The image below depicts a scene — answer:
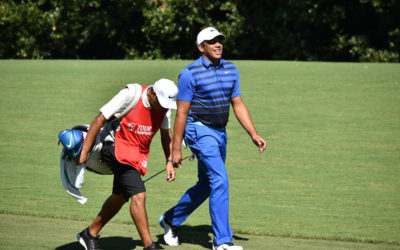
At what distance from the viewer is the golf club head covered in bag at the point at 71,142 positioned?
605 cm

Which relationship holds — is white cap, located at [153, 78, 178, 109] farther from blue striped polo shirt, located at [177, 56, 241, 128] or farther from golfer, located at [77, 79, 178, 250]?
blue striped polo shirt, located at [177, 56, 241, 128]

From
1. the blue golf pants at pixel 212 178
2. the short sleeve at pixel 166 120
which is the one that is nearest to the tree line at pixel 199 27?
the blue golf pants at pixel 212 178

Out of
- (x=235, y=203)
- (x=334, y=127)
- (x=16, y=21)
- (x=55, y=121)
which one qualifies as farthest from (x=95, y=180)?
(x=16, y=21)

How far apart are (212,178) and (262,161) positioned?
17.2 ft

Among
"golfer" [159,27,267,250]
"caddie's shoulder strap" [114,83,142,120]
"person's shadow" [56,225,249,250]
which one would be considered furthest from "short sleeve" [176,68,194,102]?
"person's shadow" [56,225,249,250]

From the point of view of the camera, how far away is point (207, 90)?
6.46m

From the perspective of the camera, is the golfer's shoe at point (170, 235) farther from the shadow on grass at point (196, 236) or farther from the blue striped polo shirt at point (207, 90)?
the blue striped polo shirt at point (207, 90)

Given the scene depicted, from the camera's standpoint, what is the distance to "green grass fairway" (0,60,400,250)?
7.69 m

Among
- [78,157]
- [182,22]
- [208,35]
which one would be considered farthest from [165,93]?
[182,22]

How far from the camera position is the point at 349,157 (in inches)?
457

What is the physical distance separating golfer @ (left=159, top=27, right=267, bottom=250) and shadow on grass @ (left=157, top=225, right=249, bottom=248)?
27.5 inches

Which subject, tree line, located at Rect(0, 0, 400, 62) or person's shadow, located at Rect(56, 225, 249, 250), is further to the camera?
tree line, located at Rect(0, 0, 400, 62)

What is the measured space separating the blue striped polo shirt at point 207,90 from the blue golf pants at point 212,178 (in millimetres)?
124

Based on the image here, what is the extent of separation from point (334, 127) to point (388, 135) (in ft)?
3.75
